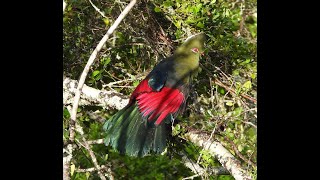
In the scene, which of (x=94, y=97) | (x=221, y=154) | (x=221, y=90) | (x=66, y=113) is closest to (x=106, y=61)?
(x=94, y=97)

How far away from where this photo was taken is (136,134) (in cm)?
178

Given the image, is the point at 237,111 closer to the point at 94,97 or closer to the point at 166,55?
the point at 166,55

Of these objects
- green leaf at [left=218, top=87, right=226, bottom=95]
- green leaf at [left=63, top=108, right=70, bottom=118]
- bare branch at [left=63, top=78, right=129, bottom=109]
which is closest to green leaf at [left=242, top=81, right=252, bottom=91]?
green leaf at [left=218, top=87, right=226, bottom=95]

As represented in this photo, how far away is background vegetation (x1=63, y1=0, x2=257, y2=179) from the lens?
6.18 feet

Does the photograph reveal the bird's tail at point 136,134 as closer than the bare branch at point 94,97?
Yes

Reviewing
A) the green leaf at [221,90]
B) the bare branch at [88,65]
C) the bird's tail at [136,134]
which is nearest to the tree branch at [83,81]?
the bare branch at [88,65]

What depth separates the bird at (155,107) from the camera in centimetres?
179

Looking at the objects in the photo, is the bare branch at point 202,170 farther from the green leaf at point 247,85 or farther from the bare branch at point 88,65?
the bare branch at point 88,65

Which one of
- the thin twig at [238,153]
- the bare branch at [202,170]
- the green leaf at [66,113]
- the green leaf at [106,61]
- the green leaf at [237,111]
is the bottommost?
the bare branch at [202,170]

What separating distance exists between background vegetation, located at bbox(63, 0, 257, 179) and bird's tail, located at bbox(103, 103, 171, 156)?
0.06m

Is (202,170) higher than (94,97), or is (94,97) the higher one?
(94,97)

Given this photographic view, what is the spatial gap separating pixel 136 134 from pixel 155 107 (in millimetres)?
109

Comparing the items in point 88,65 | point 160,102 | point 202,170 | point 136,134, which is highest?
point 88,65
